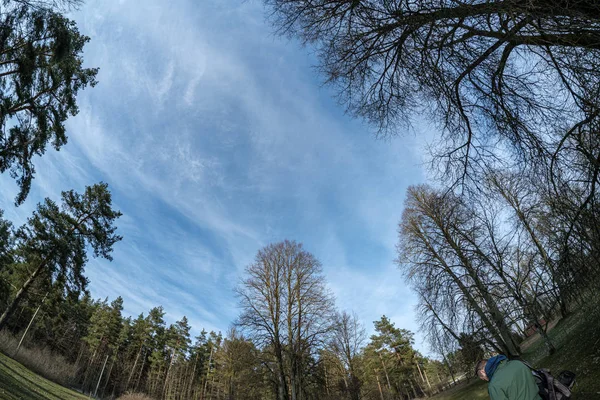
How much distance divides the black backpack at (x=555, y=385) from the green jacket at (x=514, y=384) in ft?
0.76

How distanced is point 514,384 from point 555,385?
0.47 meters

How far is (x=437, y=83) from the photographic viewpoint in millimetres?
3494

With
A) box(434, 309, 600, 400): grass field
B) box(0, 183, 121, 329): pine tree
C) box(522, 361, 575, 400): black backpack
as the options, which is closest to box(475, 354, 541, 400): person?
box(522, 361, 575, 400): black backpack

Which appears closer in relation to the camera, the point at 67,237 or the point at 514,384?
the point at 514,384

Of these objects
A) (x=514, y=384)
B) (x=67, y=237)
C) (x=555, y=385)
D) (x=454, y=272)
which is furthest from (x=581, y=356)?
(x=67, y=237)

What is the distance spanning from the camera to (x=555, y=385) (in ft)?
8.87

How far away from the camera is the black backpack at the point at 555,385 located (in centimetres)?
266

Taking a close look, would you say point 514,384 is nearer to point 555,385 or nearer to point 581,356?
point 555,385

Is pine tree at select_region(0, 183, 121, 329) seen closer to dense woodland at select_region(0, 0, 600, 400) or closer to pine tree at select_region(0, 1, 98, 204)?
dense woodland at select_region(0, 0, 600, 400)

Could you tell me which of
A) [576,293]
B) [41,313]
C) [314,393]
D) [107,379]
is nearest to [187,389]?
[107,379]

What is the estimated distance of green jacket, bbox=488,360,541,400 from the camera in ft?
8.49

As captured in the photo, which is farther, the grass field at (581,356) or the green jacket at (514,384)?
the grass field at (581,356)

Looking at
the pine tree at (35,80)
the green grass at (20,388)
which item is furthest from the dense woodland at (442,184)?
the green grass at (20,388)

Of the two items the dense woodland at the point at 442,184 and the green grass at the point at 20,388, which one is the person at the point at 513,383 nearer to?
the dense woodland at the point at 442,184
